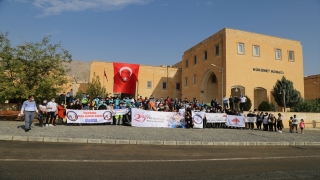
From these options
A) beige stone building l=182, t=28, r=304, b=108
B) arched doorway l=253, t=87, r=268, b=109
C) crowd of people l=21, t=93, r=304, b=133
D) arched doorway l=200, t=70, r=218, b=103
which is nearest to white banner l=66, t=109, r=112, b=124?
crowd of people l=21, t=93, r=304, b=133

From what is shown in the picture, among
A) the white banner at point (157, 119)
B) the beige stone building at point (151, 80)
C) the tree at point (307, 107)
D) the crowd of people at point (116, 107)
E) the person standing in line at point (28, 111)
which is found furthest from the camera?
the beige stone building at point (151, 80)

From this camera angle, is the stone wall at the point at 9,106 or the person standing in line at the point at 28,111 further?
the stone wall at the point at 9,106

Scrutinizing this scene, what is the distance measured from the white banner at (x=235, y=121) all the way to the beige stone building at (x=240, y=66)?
44.8 feet

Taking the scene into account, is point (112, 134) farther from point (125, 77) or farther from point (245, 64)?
point (245, 64)

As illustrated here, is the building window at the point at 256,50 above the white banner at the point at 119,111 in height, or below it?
above

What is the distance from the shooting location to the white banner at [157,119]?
17578 mm

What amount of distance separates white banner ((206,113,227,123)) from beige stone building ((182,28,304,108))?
14.9 meters

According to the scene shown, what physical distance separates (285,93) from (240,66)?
7.96 meters

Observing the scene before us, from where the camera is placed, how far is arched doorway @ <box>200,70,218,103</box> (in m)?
42.2

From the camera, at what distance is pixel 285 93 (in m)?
36.9

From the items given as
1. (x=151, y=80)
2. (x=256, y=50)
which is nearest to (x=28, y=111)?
(x=256, y=50)

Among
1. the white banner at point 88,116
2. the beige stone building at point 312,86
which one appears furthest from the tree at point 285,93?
the white banner at point 88,116

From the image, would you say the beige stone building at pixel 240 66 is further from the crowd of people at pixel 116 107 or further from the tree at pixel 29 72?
the tree at pixel 29 72

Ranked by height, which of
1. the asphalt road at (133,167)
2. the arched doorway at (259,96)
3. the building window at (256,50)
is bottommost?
the asphalt road at (133,167)
